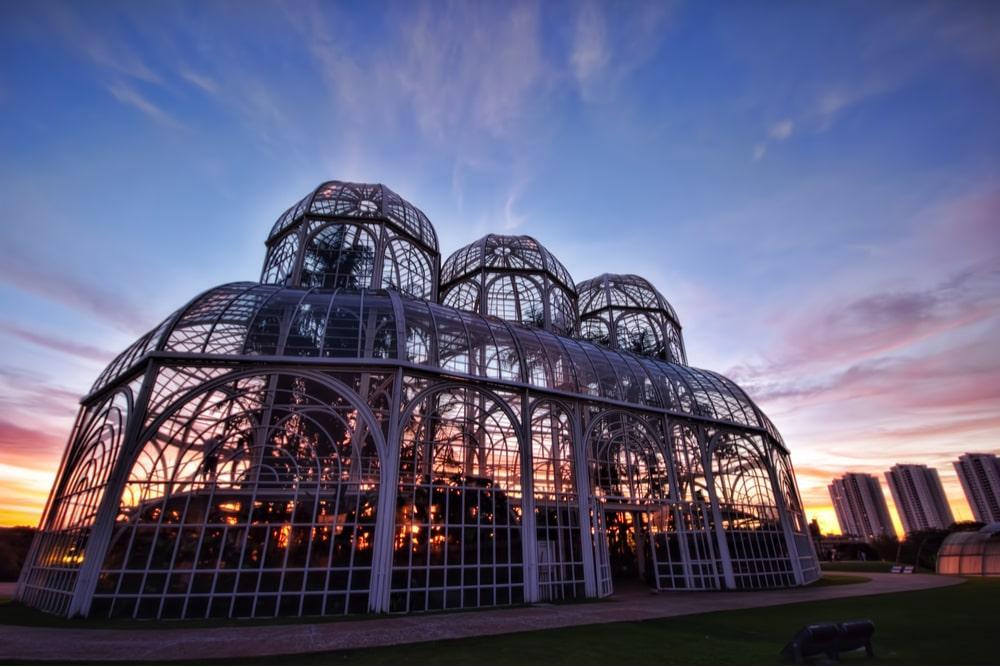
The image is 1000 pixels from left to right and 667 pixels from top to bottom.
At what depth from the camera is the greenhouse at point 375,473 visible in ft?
48.8

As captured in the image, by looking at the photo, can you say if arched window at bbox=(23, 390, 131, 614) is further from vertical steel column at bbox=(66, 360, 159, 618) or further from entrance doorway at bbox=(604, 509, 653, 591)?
entrance doorway at bbox=(604, 509, 653, 591)

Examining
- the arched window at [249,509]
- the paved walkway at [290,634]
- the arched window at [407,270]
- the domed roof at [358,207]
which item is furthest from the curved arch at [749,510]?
the domed roof at [358,207]

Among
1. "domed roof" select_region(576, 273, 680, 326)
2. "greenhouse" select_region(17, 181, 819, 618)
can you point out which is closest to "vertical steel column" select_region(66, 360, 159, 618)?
"greenhouse" select_region(17, 181, 819, 618)

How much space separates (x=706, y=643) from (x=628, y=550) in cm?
1992

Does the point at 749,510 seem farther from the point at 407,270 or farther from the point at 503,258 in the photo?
the point at 407,270

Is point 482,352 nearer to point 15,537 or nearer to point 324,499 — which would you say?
point 324,499

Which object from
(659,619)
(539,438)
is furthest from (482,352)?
(659,619)

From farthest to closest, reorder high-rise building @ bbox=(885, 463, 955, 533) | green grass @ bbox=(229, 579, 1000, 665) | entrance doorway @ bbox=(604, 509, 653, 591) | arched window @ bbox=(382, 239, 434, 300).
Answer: high-rise building @ bbox=(885, 463, 955, 533), arched window @ bbox=(382, 239, 434, 300), entrance doorway @ bbox=(604, 509, 653, 591), green grass @ bbox=(229, 579, 1000, 665)

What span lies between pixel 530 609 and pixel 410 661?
845 centimetres

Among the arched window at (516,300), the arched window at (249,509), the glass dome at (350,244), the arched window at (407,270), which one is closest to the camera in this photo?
the arched window at (249,509)

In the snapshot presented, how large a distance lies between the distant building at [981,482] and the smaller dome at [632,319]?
421 ft

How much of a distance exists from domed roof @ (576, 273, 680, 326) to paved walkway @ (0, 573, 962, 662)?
99.0 feet

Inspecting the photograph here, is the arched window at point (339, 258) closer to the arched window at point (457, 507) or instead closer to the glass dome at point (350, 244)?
the glass dome at point (350, 244)

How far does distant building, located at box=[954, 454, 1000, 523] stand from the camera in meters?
113
